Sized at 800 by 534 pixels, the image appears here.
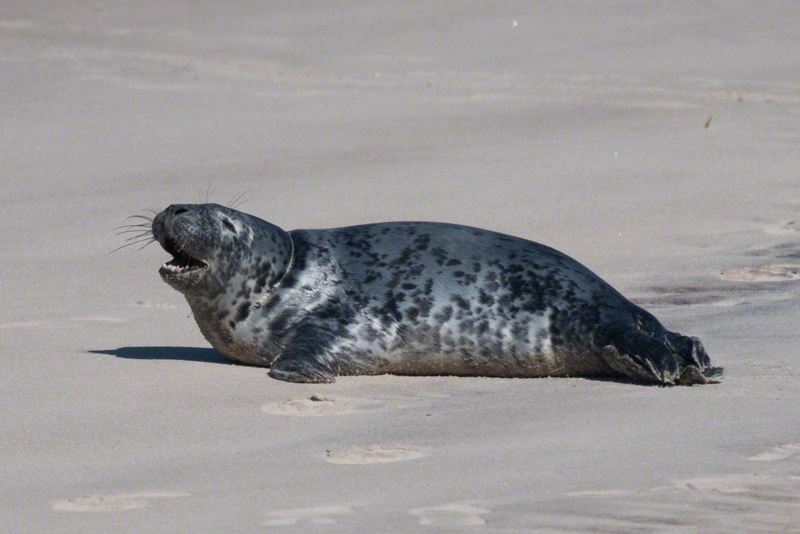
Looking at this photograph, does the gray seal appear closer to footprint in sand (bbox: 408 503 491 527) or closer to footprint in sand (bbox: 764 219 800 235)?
footprint in sand (bbox: 408 503 491 527)

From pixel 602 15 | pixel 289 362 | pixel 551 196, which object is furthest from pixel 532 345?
pixel 602 15

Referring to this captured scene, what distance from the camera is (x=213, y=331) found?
18.1 feet

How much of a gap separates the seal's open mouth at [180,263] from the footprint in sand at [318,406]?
87 centimetres

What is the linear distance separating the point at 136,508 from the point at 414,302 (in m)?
2.07

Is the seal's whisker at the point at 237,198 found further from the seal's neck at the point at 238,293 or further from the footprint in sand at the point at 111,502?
the footprint in sand at the point at 111,502

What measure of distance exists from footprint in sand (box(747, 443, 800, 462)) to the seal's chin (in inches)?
91.8

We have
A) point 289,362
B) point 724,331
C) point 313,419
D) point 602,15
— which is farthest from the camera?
point 602,15

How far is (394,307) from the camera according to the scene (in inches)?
215

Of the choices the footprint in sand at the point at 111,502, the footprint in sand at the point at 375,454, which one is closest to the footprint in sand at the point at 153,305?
the footprint in sand at the point at 375,454

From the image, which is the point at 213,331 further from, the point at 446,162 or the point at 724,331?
the point at 446,162

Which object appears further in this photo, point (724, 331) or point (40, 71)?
point (40, 71)

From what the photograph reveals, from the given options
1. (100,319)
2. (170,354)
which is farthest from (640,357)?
(100,319)

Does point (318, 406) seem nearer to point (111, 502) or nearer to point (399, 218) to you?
point (111, 502)

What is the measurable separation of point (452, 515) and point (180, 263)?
2344mm
